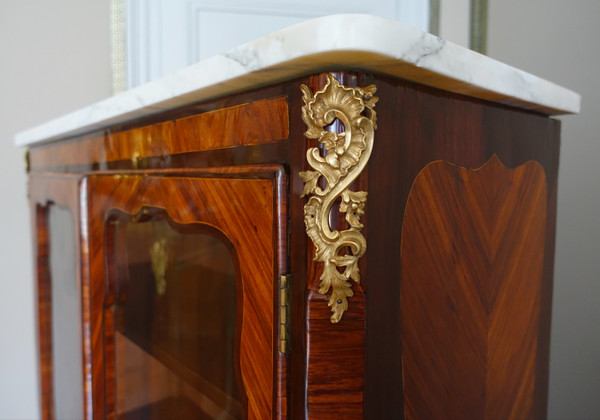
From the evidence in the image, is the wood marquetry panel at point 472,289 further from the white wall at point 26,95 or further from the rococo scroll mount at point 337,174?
the white wall at point 26,95

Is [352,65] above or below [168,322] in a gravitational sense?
above

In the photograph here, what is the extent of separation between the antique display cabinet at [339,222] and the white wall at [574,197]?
37 cm

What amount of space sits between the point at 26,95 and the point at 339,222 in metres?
1.01

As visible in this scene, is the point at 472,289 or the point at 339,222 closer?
the point at 339,222

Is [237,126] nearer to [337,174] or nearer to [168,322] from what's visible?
[337,174]

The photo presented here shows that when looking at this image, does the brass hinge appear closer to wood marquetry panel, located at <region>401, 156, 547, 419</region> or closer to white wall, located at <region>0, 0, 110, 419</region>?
wood marquetry panel, located at <region>401, 156, 547, 419</region>

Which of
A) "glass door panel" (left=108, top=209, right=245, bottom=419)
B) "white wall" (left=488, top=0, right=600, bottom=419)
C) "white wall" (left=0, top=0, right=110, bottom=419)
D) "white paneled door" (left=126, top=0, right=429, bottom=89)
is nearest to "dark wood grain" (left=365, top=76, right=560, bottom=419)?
"glass door panel" (left=108, top=209, right=245, bottom=419)

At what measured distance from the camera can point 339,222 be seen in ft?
0.83

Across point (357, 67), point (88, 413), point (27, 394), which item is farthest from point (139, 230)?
point (27, 394)

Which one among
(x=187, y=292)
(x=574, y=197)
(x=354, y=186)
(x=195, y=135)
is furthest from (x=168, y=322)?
(x=574, y=197)

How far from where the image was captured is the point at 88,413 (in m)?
0.55

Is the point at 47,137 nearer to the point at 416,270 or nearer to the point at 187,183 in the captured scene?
the point at 187,183

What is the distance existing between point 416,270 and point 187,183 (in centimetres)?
18

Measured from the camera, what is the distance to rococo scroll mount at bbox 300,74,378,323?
25cm
